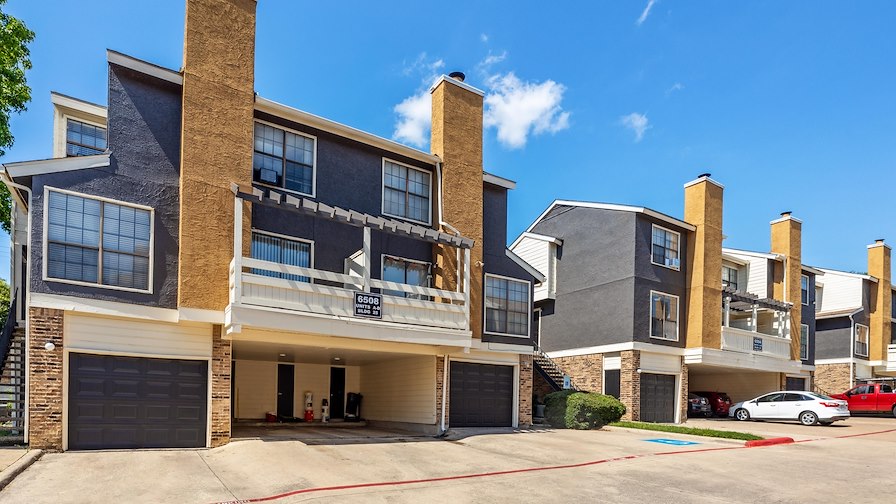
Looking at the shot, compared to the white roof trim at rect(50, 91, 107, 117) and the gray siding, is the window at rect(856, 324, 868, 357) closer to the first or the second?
the gray siding

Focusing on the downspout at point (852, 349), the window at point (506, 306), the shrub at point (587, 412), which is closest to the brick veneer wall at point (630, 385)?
the shrub at point (587, 412)

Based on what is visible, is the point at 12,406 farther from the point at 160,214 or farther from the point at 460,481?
the point at 460,481

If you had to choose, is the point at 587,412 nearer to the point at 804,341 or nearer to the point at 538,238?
the point at 538,238

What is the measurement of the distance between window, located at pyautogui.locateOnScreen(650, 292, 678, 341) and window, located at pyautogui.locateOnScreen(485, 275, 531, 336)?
7290mm

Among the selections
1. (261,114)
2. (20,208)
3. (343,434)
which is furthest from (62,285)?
(343,434)

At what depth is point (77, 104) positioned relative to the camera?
16.7 metres

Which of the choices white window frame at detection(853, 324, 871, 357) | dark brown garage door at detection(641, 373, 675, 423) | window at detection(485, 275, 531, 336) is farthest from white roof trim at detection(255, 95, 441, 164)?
white window frame at detection(853, 324, 871, 357)

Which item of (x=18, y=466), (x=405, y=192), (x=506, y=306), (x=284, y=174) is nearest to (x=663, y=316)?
(x=506, y=306)

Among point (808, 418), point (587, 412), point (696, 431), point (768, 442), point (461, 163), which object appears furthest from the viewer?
point (808, 418)

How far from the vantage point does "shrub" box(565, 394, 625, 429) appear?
21.7 meters

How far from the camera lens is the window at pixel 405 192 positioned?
61.5ft

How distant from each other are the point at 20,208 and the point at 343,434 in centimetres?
1041

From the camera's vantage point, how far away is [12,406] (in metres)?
13.6

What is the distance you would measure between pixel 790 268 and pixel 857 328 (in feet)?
32.6
